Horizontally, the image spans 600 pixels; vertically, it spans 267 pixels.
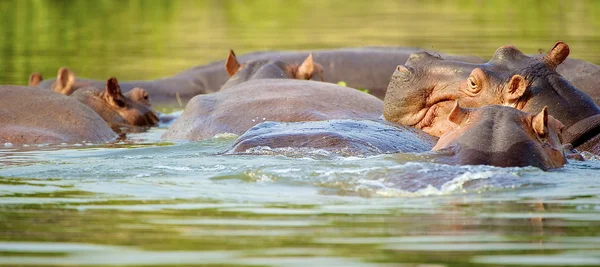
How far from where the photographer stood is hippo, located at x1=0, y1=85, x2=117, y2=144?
8922 millimetres

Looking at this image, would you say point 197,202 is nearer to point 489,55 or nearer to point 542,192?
point 542,192

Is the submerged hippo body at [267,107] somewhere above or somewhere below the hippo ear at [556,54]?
below

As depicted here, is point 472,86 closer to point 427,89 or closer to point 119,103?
point 427,89

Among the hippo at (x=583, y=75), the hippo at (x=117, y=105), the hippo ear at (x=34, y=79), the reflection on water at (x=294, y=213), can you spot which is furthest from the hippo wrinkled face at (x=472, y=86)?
the hippo ear at (x=34, y=79)

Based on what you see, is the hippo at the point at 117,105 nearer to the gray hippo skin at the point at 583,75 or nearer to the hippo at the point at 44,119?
the hippo at the point at 44,119

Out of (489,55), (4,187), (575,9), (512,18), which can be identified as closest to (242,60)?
(489,55)

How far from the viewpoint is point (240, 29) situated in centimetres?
2491

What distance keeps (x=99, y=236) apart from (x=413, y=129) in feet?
9.87

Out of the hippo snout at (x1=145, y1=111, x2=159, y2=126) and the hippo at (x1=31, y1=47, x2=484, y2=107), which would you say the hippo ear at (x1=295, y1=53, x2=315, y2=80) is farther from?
the hippo at (x1=31, y1=47, x2=484, y2=107)

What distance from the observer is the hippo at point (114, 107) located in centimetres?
1138

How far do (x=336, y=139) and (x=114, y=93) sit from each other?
16.5 ft

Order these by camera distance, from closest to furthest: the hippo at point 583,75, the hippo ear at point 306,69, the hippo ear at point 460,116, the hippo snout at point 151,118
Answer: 1. the hippo ear at point 460,116
2. the hippo at point 583,75
3. the hippo ear at point 306,69
4. the hippo snout at point 151,118

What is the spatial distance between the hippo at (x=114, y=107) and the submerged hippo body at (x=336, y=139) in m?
4.36

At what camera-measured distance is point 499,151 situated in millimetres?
5930
